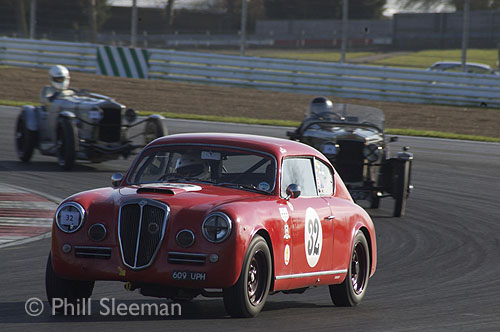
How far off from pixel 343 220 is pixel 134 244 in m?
2.07

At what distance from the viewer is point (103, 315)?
256 inches

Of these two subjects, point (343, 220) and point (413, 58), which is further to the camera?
point (413, 58)

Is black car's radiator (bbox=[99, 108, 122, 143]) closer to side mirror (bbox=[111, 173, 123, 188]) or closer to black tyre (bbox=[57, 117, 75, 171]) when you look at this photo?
black tyre (bbox=[57, 117, 75, 171])

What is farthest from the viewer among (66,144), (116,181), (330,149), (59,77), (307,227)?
(59,77)

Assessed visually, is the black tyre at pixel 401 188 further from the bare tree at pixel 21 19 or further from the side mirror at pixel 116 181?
the bare tree at pixel 21 19

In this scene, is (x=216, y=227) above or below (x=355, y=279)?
above

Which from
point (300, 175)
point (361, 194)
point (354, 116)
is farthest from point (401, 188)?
point (300, 175)

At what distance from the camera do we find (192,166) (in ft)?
23.8

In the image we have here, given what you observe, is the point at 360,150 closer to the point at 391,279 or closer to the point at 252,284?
the point at 391,279

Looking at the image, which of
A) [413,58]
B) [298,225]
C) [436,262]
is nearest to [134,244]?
[298,225]

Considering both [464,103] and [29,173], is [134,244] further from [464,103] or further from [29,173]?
[464,103]

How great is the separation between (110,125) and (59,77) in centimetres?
130

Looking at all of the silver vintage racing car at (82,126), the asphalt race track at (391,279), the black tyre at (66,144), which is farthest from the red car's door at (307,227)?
the silver vintage racing car at (82,126)

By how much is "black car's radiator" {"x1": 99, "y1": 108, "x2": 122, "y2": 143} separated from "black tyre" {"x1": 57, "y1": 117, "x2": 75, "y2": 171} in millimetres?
864
